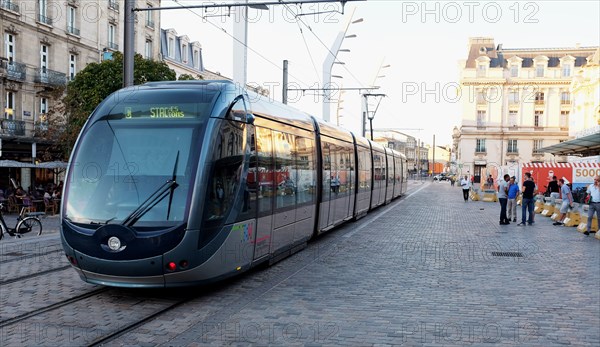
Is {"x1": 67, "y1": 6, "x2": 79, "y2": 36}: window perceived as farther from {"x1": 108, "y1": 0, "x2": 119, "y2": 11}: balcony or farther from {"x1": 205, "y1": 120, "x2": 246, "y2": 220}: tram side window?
{"x1": 205, "y1": 120, "x2": 246, "y2": 220}: tram side window

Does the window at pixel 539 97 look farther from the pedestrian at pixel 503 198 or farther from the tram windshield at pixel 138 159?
the tram windshield at pixel 138 159

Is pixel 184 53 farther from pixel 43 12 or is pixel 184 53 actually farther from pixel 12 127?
pixel 12 127

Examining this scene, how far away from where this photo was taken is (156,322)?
6543mm

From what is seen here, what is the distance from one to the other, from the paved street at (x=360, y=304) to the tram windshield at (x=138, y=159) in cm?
123

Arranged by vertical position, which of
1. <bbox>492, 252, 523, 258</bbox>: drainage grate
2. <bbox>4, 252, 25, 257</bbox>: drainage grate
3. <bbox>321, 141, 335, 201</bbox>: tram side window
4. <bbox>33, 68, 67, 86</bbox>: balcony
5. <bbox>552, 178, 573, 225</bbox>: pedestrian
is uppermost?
<bbox>33, 68, 67, 86</bbox>: balcony

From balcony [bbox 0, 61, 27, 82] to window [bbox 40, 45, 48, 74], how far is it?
146 centimetres

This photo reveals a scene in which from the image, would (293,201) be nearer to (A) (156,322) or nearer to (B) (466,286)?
(B) (466,286)

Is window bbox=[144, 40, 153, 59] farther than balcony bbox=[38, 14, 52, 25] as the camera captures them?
Yes

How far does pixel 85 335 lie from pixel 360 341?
287 centimetres

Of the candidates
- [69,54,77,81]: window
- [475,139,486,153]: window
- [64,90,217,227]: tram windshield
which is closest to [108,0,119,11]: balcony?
[69,54,77,81]: window

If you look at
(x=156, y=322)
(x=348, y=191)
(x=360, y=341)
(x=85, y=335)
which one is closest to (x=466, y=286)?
(x=360, y=341)

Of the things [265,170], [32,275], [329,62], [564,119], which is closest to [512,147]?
[564,119]

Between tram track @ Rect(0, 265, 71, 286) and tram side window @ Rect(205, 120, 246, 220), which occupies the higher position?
tram side window @ Rect(205, 120, 246, 220)

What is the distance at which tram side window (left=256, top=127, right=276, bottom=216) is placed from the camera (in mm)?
8906
